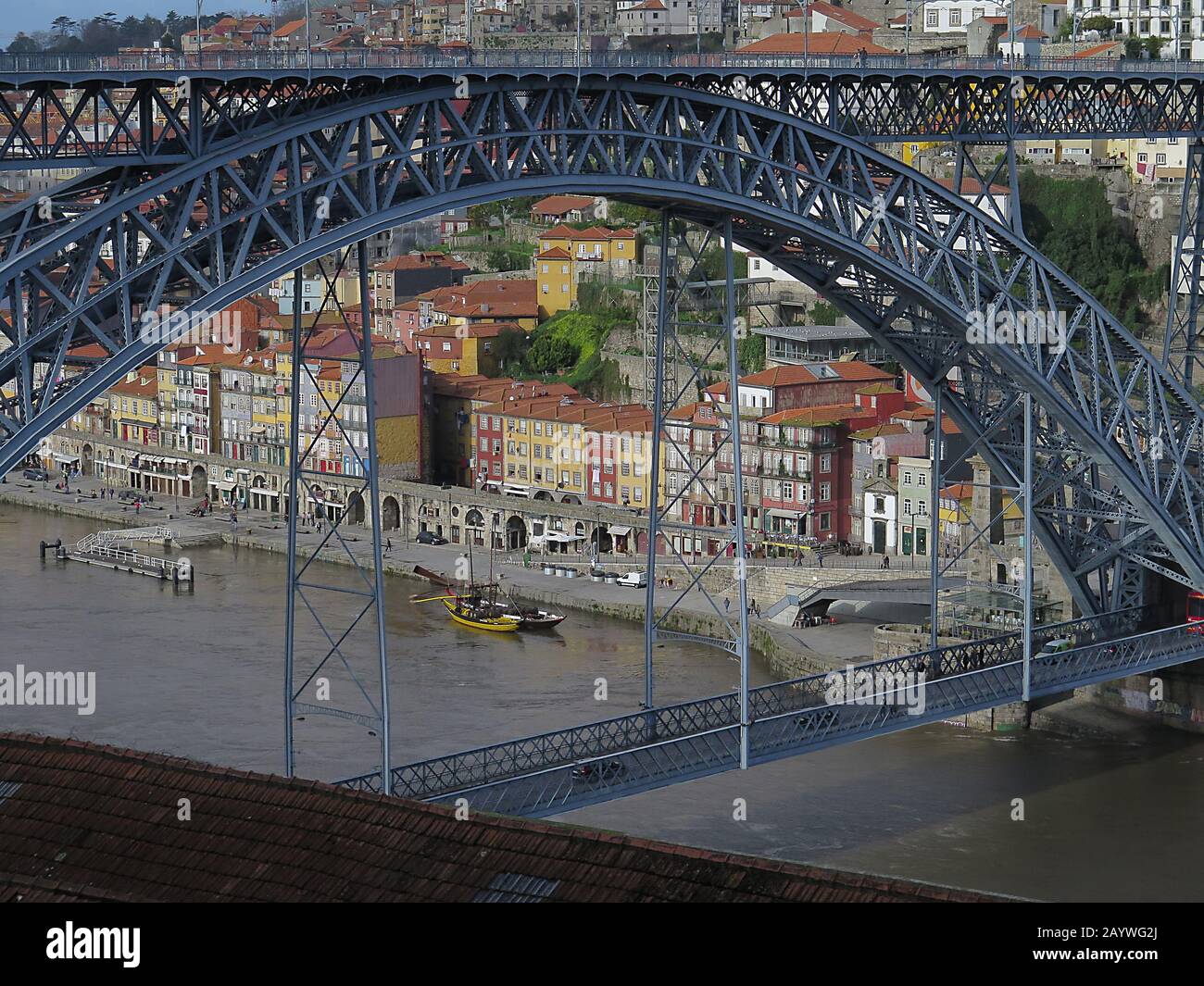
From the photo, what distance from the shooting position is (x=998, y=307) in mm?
22516

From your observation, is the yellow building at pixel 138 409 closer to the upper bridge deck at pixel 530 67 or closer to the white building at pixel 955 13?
the white building at pixel 955 13

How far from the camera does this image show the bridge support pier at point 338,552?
58.5ft

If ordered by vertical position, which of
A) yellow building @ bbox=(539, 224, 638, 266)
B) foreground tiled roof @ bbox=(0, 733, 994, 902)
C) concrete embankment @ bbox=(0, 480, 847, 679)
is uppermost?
yellow building @ bbox=(539, 224, 638, 266)

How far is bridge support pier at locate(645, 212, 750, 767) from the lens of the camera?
20141 mm

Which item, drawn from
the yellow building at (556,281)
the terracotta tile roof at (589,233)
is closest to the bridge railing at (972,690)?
the yellow building at (556,281)

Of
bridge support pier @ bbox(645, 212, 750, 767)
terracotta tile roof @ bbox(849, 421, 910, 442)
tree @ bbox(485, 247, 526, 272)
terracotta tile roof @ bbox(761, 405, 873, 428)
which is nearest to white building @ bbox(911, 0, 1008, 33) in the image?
bridge support pier @ bbox(645, 212, 750, 767)

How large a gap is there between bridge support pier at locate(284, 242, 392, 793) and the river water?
0.48 m

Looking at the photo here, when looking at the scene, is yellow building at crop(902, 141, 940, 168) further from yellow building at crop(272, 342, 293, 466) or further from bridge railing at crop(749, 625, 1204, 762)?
bridge railing at crop(749, 625, 1204, 762)

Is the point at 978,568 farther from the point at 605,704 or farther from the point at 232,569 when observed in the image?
the point at 232,569

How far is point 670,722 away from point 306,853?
453 inches

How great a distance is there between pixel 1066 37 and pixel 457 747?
2974 cm

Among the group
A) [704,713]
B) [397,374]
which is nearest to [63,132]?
[704,713]

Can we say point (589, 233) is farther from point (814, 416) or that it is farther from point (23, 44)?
point (23, 44)

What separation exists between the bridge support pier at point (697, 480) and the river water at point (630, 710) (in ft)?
4.18
